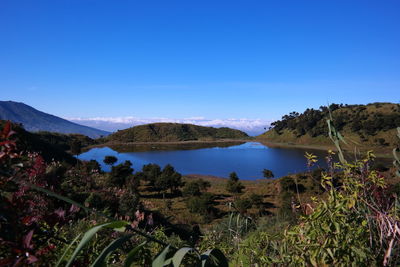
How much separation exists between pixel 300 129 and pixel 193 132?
62626 millimetres

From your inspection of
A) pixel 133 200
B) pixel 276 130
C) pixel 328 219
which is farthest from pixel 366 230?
pixel 276 130

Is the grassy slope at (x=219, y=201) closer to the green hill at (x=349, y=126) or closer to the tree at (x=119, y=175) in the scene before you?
the tree at (x=119, y=175)

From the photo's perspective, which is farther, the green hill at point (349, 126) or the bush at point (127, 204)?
the green hill at point (349, 126)

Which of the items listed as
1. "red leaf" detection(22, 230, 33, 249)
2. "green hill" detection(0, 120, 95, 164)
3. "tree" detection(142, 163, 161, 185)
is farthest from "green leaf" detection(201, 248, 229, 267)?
"tree" detection(142, 163, 161, 185)

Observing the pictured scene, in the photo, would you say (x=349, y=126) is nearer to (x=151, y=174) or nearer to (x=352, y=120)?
(x=352, y=120)

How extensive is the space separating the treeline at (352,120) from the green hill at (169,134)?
41.7 m

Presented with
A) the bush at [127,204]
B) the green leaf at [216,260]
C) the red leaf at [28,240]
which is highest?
the red leaf at [28,240]

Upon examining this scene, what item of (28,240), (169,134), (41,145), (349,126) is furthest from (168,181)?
(169,134)

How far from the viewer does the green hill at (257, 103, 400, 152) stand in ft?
244

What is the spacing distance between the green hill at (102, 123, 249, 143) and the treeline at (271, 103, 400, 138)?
41673mm

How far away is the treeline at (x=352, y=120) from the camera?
77375 millimetres

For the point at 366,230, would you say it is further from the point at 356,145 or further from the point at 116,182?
the point at 116,182

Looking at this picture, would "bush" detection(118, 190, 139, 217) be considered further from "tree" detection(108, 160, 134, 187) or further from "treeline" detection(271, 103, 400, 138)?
"treeline" detection(271, 103, 400, 138)

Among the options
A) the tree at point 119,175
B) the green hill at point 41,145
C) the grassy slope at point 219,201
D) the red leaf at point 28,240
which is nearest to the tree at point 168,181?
the grassy slope at point 219,201
